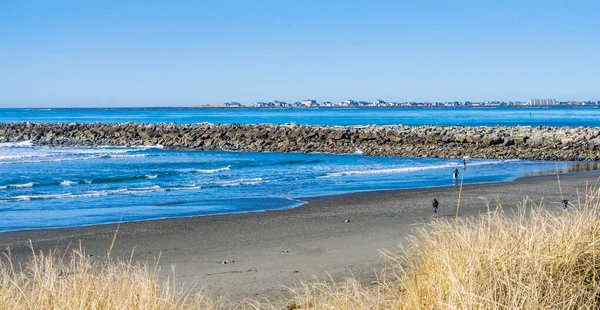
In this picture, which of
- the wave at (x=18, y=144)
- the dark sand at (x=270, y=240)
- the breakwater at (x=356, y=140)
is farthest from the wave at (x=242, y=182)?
the wave at (x=18, y=144)

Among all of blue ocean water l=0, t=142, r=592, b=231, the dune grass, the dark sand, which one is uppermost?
the dune grass

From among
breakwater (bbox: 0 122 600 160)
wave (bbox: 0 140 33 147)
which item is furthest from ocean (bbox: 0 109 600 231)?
wave (bbox: 0 140 33 147)

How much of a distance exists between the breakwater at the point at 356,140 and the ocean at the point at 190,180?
3170 millimetres

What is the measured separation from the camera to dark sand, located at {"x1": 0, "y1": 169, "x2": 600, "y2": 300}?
972cm

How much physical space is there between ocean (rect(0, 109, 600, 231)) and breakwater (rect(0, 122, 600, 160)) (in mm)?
3170

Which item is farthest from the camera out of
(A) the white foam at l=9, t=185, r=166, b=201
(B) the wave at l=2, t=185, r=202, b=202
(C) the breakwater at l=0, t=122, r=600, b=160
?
(C) the breakwater at l=0, t=122, r=600, b=160

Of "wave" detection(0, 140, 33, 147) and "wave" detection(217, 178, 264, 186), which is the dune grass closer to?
"wave" detection(217, 178, 264, 186)

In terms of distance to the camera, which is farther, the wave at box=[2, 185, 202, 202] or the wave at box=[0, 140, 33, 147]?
the wave at box=[0, 140, 33, 147]

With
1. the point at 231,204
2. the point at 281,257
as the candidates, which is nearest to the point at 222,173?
the point at 231,204

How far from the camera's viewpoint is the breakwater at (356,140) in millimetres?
39375

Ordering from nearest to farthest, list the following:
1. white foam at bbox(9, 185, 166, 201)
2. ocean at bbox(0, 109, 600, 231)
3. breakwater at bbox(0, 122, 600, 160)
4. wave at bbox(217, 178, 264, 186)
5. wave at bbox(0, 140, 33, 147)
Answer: ocean at bbox(0, 109, 600, 231)
white foam at bbox(9, 185, 166, 201)
wave at bbox(217, 178, 264, 186)
breakwater at bbox(0, 122, 600, 160)
wave at bbox(0, 140, 33, 147)

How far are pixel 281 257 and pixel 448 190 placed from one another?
1177 cm

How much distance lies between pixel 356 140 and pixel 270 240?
115 ft

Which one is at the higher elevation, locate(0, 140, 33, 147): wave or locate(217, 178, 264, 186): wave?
locate(217, 178, 264, 186): wave
